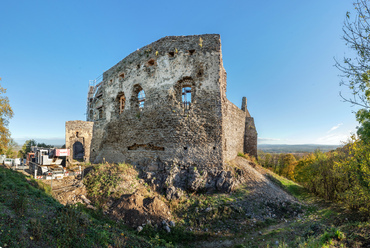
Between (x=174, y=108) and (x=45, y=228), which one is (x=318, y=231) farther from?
(x=174, y=108)

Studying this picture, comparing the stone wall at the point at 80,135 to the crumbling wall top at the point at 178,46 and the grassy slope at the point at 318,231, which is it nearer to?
the crumbling wall top at the point at 178,46

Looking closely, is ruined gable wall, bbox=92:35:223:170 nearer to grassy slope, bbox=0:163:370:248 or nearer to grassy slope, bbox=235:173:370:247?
grassy slope, bbox=0:163:370:248

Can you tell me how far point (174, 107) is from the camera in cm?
1139

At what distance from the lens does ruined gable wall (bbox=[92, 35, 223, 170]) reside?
10820mm

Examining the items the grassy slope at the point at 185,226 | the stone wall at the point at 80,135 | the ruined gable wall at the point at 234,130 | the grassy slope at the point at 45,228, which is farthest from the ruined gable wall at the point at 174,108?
the grassy slope at the point at 45,228

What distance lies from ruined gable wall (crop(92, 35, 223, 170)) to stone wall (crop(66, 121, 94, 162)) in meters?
4.15

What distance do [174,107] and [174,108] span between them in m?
0.06

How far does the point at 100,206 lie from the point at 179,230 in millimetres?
3861

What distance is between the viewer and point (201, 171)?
1044 cm

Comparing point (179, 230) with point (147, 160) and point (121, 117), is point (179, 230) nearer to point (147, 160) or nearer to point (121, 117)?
point (147, 160)

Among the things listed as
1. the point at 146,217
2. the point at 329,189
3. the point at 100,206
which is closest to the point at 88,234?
the point at 146,217

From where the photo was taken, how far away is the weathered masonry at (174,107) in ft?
35.6

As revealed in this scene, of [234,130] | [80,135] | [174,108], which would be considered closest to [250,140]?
[234,130]

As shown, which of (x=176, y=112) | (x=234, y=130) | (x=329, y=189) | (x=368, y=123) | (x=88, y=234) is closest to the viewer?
(x=88, y=234)
